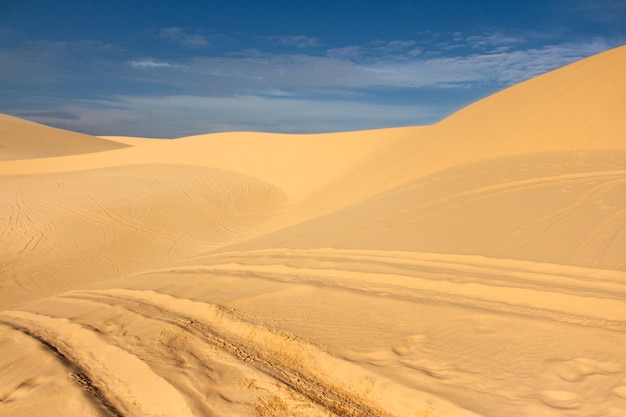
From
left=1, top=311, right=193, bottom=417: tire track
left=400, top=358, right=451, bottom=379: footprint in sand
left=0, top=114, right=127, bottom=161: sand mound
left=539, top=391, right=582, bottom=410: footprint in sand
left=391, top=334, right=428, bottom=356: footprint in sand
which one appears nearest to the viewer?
left=539, top=391, right=582, bottom=410: footprint in sand

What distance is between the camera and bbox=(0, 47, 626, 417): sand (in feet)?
9.51

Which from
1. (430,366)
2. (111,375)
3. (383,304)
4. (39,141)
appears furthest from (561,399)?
(39,141)

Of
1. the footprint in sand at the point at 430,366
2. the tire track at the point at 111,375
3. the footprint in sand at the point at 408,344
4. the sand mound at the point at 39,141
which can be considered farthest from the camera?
the sand mound at the point at 39,141

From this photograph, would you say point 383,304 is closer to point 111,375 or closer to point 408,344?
point 408,344

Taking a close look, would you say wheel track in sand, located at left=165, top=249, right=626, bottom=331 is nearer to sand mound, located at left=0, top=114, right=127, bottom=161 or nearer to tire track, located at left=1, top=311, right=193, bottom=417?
tire track, located at left=1, top=311, right=193, bottom=417

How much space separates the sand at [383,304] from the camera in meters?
2.90

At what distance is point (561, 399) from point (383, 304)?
183cm

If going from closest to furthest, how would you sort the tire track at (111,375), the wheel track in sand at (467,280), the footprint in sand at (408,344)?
the tire track at (111,375) < the footprint in sand at (408,344) < the wheel track in sand at (467,280)

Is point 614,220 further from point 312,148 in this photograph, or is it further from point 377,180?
point 312,148

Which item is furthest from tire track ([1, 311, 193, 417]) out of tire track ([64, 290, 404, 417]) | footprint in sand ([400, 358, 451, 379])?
footprint in sand ([400, 358, 451, 379])

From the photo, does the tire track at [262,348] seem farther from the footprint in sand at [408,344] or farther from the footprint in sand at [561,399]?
the footprint in sand at [561,399]

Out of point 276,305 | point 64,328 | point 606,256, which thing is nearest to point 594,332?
point 606,256

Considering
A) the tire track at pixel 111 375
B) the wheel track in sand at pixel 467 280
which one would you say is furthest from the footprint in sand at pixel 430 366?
the tire track at pixel 111 375

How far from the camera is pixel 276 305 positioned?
4574 millimetres
